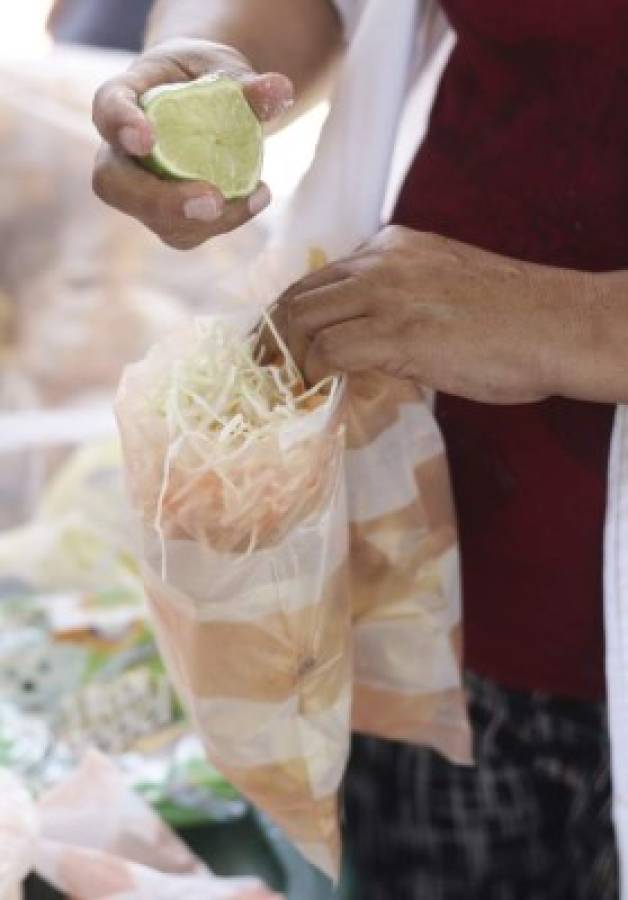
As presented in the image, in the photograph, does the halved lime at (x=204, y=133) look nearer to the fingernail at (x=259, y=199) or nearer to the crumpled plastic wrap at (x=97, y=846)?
the fingernail at (x=259, y=199)

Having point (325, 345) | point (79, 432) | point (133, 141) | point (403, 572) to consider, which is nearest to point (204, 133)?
point (133, 141)

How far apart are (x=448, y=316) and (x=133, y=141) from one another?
0.23m

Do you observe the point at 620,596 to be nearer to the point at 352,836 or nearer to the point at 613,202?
the point at 613,202

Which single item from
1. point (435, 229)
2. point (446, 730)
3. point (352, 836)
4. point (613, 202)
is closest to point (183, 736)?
point (352, 836)

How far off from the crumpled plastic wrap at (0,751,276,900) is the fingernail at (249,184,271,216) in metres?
0.50

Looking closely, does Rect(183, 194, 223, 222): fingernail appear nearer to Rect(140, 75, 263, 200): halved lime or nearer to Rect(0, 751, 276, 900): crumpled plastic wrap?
Rect(140, 75, 263, 200): halved lime

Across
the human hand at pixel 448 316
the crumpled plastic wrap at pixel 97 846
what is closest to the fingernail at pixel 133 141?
the human hand at pixel 448 316

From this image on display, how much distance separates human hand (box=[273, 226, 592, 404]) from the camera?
86 cm

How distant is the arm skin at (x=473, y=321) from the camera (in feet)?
2.80

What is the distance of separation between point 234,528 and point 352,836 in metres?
0.44

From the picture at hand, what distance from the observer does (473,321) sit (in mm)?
859

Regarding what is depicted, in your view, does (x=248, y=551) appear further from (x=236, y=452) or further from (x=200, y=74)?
(x=200, y=74)

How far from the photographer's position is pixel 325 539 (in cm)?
95

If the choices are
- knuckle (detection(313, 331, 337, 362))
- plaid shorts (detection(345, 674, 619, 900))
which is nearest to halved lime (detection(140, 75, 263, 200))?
knuckle (detection(313, 331, 337, 362))
